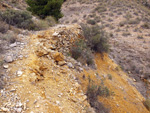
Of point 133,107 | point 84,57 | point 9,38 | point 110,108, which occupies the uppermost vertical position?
point 9,38

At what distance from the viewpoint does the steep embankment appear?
2441 mm

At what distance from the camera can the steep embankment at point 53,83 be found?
2.44m

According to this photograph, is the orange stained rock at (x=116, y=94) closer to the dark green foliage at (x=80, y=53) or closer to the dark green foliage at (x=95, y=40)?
the dark green foliage at (x=80, y=53)

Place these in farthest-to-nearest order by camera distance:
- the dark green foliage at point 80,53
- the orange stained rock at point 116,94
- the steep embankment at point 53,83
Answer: the dark green foliage at point 80,53
the orange stained rock at point 116,94
the steep embankment at point 53,83

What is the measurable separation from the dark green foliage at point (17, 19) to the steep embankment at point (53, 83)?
1.15 meters

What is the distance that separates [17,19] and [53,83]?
12.5 feet

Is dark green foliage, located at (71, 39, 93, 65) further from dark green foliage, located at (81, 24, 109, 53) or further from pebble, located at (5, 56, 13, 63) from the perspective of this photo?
pebble, located at (5, 56, 13, 63)

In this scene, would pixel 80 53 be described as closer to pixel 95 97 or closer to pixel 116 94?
pixel 95 97

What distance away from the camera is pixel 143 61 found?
310 inches

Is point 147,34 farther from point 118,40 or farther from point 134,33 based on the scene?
point 118,40

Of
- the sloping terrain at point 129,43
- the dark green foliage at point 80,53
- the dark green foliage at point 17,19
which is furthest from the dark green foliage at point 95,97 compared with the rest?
the dark green foliage at point 17,19

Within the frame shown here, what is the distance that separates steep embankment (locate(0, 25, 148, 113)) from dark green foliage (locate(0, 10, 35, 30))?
45.1 inches

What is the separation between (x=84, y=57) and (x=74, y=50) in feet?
1.77

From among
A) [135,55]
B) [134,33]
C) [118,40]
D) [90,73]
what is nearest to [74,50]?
[90,73]
